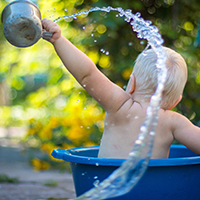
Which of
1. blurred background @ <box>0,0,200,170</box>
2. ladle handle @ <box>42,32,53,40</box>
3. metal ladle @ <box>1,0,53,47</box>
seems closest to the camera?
metal ladle @ <box>1,0,53,47</box>

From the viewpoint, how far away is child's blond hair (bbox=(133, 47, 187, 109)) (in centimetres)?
115

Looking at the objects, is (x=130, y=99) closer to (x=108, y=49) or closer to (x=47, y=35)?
(x=47, y=35)

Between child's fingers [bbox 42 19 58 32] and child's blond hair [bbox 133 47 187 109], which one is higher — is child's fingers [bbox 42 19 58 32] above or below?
above

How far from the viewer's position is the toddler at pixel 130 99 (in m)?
1.07

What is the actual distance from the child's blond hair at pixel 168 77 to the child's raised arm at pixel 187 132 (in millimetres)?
97

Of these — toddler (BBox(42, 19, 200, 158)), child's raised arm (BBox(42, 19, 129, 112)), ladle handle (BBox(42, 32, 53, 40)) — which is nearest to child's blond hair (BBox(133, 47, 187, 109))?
toddler (BBox(42, 19, 200, 158))

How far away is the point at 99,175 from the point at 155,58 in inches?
21.8

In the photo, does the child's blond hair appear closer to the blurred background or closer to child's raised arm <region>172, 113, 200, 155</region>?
child's raised arm <region>172, 113, 200, 155</region>

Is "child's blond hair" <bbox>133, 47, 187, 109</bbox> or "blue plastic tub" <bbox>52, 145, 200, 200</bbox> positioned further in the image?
"child's blond hair" <bbox>133, 47, 187, 109</bbox>

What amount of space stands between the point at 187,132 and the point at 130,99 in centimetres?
27

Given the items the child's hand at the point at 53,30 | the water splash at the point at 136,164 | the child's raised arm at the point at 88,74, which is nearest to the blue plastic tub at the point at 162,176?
the water splash at the point at 136,164

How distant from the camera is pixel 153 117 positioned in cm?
91

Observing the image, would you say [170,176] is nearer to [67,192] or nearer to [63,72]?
[67,192]

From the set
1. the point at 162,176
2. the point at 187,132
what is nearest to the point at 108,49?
the point at 187,132
